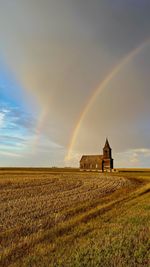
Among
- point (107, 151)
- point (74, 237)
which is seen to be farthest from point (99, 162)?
point (74, 237)

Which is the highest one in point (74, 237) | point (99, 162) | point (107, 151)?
point (107, 151)

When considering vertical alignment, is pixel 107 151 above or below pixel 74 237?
above

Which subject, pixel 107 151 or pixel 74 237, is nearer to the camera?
pixel 74 237

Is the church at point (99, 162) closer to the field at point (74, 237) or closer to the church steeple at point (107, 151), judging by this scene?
the church steeple at point (107, 151)

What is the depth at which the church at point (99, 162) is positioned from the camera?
401 feet

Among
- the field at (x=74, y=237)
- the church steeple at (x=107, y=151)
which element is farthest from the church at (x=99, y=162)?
the field at (x=74, y=237)

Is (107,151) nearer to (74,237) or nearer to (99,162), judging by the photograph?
(99,162)

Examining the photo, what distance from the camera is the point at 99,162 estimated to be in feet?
401

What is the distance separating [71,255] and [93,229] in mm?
3359

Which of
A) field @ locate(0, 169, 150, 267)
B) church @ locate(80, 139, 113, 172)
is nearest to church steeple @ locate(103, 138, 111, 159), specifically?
church @ locate(80, 139, 113, 172)

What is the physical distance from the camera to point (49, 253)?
8.40 m

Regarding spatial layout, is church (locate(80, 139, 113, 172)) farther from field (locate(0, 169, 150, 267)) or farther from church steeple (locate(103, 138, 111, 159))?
field (locate(0, 169, 150, 267))

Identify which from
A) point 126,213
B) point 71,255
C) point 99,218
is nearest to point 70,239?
point 71,255

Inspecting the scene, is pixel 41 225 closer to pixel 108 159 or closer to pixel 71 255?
pixel 71 255
